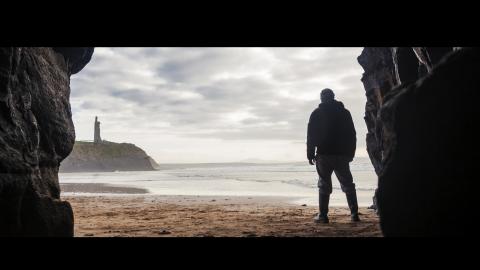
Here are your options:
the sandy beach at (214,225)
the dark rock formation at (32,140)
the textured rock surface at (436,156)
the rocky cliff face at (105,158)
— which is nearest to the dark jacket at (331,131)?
the sandy beach at (214,225)

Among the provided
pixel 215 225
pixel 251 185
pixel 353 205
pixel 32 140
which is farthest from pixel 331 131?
pixel 251 185

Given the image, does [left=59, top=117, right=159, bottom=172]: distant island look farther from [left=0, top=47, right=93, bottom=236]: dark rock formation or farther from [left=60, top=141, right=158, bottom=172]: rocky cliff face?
[left=0, top=47, right=93, bottom=236]: dark rock formation

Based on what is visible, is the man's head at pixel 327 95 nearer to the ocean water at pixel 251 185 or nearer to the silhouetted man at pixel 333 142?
the silhouetted man at pixel 333 142

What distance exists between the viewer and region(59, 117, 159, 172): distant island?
86.2 meters

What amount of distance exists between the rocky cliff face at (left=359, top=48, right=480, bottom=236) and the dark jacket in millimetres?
3949

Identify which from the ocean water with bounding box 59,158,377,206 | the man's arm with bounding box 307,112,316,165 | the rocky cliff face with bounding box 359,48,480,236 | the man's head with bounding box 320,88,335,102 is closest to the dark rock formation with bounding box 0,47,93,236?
the rocky cliff face with bounding box 359,48,480,236

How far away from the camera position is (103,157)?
90.2m
